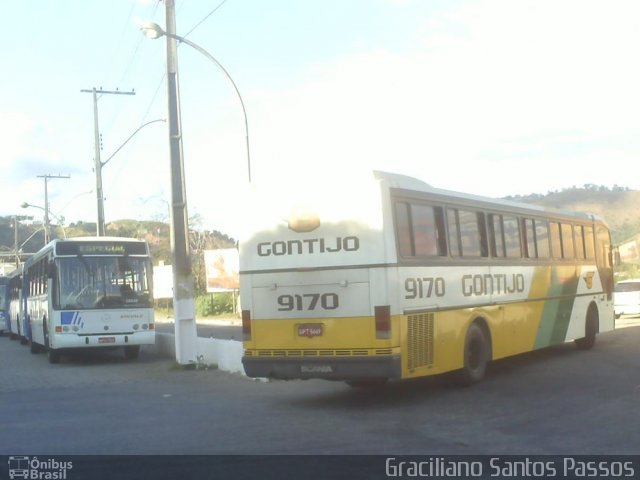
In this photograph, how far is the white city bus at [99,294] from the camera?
70.0 feet

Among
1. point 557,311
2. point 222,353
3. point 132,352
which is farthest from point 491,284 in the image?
point 132,352

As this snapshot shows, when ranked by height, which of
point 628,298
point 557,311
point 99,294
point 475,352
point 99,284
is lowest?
point 475,352

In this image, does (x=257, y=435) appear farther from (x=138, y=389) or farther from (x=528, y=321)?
(x=528, y=321)

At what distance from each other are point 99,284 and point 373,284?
1176cm

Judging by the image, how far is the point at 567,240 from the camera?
18297 mm

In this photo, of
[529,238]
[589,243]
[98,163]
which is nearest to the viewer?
[529,238]

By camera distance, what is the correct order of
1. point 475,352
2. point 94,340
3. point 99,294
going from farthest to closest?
1. point 99,294
2. point 94,340
3. point 475,352

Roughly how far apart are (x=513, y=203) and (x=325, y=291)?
17.3ft

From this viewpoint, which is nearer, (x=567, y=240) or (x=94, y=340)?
(x=567, y=240)

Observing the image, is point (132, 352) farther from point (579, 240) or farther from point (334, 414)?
point (334, 414)

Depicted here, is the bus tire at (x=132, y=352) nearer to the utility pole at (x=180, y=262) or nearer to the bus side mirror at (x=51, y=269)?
the bus side mirror at (x=51, y=269)
